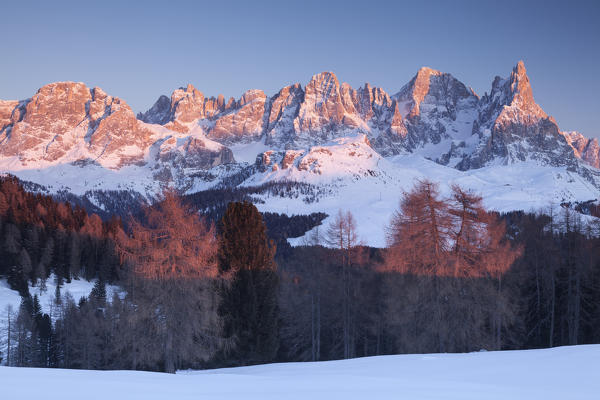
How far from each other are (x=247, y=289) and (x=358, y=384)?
17926mm

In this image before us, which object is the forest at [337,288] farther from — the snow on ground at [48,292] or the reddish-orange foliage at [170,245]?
the snow on ground at [48,292]

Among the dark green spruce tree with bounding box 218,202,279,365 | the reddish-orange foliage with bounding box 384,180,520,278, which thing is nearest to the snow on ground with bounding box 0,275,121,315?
the dark green spruce tree with bounding box 218,202,279,365

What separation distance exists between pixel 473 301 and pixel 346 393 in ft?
51.5

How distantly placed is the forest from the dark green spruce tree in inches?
2.5

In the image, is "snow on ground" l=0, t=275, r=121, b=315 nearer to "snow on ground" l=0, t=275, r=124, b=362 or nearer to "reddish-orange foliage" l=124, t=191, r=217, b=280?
"snow on ground" l=0, t=275, r=124, b=362

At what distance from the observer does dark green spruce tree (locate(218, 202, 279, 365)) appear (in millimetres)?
25922

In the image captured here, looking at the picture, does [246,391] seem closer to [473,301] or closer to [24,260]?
[473,301]

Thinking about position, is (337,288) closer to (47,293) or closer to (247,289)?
(247,289)

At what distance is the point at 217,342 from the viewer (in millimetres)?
22562

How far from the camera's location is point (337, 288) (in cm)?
3325

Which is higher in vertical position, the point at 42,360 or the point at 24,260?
the point at 24,260

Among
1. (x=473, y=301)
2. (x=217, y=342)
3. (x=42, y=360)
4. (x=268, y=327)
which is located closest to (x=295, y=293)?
(x=268, y=327)

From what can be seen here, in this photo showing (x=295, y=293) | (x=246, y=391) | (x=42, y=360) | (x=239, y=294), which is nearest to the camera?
(x=246, y=391)

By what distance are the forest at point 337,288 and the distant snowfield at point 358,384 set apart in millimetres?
10449
